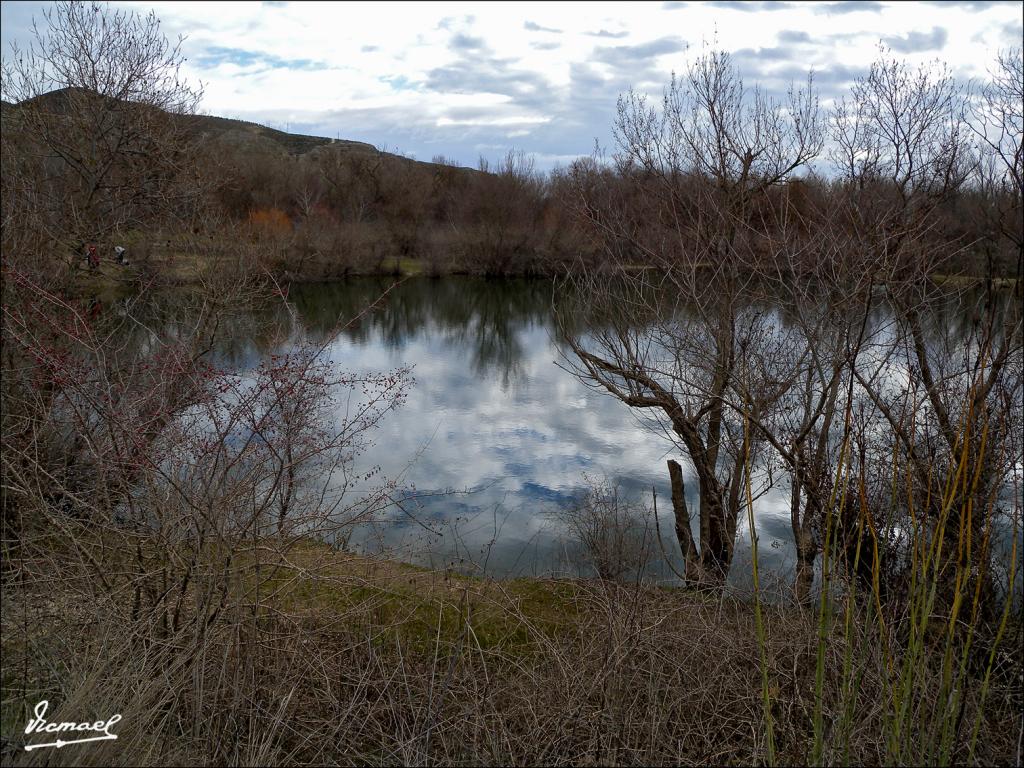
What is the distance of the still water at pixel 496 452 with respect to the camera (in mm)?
10617

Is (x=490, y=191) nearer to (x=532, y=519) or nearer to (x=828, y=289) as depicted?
(x=532, y=519)

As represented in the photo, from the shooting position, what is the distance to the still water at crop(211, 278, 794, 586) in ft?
34.8

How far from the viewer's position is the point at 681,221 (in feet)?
34.3

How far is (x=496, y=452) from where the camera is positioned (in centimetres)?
1470

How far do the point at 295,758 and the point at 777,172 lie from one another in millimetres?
8118

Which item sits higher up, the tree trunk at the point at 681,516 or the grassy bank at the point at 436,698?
the grassy bank at the point at 436,698

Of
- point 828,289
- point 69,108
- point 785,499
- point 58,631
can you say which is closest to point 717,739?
point 58,631
